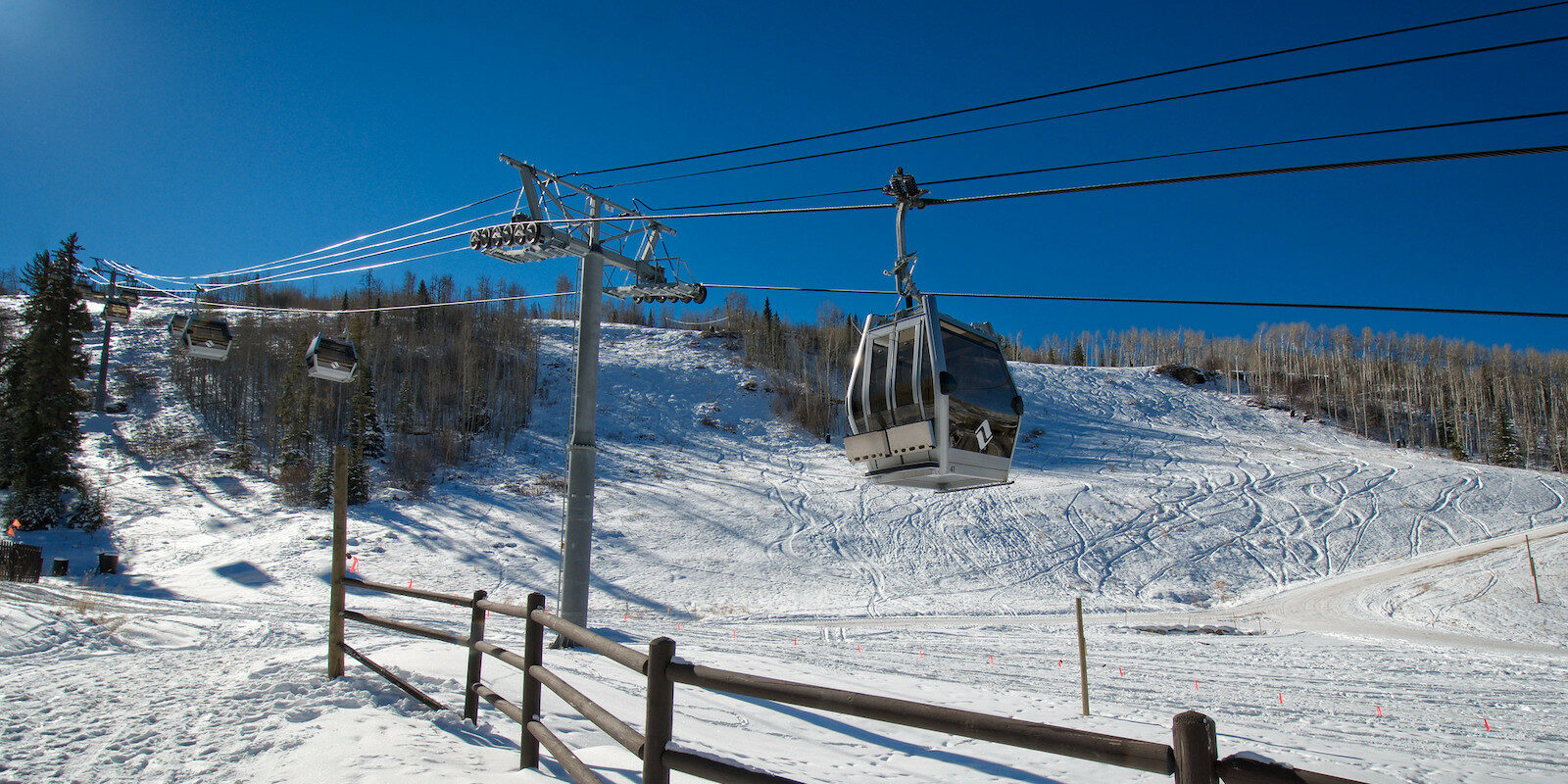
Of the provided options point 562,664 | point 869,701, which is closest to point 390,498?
point 562,664

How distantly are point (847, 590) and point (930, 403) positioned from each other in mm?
18183

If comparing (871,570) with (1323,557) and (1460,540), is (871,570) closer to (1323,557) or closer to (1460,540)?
(1323,557)

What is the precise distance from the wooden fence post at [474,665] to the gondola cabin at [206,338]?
59.7ft

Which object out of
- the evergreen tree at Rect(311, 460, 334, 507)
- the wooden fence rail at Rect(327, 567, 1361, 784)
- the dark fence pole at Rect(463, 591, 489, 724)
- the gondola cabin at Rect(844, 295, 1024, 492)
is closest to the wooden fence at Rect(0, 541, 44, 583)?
the evergreen tree at Rect(311, 460, 334, 507)

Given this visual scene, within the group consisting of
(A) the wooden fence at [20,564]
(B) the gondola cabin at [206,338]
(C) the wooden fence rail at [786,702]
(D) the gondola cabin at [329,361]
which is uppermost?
(B) the gondola cabin at [206,338]

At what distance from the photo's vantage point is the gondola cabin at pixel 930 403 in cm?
1022

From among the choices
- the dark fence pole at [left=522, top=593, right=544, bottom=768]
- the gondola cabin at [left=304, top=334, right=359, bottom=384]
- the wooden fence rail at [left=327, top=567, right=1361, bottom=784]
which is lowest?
the dark fence pole at [left=522, top=593, right=544, bottom=768]

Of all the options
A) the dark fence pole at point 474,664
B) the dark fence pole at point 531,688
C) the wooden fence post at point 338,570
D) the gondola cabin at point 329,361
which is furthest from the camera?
the gondola cabin at point 329,361

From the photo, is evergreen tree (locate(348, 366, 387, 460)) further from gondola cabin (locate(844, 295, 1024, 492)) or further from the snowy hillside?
gondola cabin (locate(844, 295, 1024, 492))

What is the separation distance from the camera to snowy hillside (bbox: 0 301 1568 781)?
650cm

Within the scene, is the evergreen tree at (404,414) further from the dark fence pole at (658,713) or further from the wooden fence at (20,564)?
the dark fence pole at (658,713)

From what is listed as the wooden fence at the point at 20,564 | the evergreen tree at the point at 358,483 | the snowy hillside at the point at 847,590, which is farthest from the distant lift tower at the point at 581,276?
the evergreen tree at the point at 358,483

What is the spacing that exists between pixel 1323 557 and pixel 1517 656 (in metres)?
15.8

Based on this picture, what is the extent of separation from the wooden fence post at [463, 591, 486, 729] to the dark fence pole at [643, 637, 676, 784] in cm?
283
